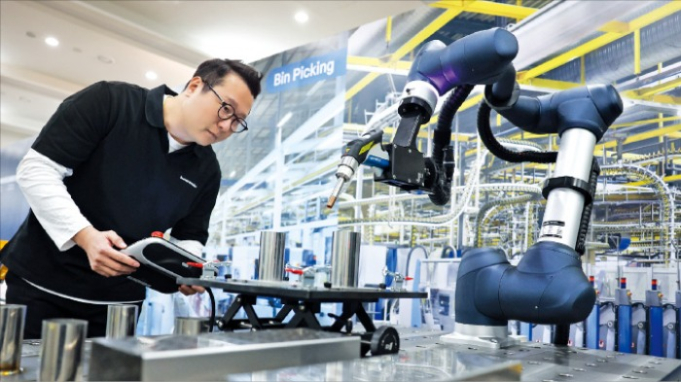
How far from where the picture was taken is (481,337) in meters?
1.13

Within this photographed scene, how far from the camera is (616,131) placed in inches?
119

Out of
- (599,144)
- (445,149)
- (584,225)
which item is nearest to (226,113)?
(445,149)

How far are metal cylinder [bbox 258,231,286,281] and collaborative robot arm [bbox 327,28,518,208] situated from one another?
199mm

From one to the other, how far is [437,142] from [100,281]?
1.04m

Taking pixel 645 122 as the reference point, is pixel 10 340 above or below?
below

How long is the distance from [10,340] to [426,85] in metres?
0.81

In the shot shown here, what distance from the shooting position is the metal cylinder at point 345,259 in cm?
86

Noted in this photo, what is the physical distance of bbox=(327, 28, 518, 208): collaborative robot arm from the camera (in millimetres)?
1005

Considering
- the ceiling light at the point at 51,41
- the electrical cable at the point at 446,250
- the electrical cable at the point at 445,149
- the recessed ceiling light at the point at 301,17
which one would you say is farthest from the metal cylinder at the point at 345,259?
the ceiling light at the point at 51,41

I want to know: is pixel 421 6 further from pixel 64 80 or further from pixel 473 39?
pixel 64 80

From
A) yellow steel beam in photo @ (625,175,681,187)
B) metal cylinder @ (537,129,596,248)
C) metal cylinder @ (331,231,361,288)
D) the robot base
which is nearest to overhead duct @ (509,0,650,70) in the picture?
yellow steel beam in photo @ (625,175,681,187)

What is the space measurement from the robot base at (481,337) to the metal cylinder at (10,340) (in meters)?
0.81

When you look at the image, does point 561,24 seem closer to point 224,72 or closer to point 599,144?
point 599,144

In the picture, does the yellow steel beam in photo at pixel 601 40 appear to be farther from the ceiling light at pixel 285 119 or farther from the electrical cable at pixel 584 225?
the ceiling light at pixel 285 119
